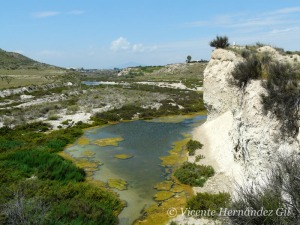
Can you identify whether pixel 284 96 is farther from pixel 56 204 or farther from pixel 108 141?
pixel 108 141

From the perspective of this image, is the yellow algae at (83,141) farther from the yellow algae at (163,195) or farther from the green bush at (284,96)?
the green bush at (284,96)

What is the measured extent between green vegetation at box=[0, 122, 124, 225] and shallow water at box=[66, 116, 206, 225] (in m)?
1.29

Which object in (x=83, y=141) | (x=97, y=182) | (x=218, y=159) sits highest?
(x=218, y=159)

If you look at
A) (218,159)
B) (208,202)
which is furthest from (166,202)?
(218,159)

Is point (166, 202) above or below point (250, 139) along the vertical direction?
below

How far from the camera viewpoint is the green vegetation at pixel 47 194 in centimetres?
1134

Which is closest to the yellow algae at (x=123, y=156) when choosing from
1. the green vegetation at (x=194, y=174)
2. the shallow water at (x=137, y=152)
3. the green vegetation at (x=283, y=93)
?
the shallow water at (x=137, y=152)

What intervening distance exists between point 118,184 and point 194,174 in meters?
5.23

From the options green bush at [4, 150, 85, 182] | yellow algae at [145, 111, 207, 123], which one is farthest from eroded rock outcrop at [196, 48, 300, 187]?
yellow algae at [145, 111, 207, 123]

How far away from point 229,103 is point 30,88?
5980cm

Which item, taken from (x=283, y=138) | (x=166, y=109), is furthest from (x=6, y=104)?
(x=283, y=138)

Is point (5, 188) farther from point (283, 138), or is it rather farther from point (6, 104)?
point (6, 104)

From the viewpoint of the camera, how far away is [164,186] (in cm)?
1909

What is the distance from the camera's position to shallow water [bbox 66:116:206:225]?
1769 centimetres
